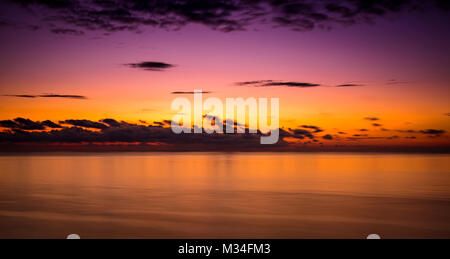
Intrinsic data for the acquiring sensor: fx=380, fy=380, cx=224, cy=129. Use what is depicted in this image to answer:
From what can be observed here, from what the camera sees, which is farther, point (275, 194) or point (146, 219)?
point (275, 194)

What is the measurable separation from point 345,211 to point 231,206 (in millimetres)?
6354

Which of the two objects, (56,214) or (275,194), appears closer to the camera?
(56,214)

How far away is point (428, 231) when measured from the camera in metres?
16.1

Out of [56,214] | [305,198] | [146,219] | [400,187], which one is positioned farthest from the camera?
[400,187]

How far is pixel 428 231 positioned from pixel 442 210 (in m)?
5.43

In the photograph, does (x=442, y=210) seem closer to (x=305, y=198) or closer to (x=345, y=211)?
(x=345, y=211)

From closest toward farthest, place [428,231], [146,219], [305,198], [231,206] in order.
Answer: [428,231] → [146,219] → [231,206] → [305,198]

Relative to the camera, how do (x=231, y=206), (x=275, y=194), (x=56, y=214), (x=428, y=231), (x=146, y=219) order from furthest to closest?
1. (x=275, y=194)
2. (x=231, y=206)
3. (x=56, y=214)
4. (x=146, y=219)
5. (x=428, y=231)
